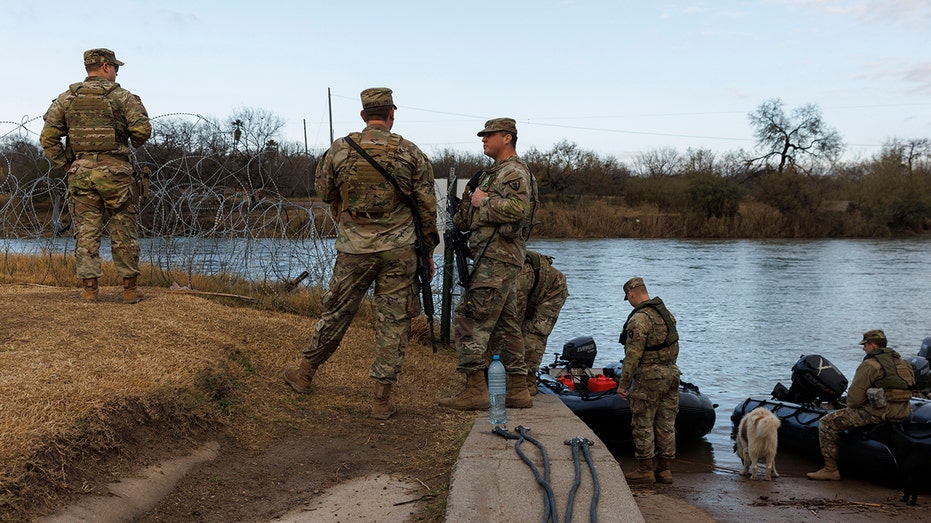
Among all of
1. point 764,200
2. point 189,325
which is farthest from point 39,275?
point 764,200

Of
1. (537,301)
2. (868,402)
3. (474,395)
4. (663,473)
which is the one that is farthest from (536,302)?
(868,402)

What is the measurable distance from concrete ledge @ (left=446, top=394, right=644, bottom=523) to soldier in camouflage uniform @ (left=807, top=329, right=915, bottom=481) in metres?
3.94

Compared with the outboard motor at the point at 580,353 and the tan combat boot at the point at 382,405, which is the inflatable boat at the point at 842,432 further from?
the tan combat boot at the point at 382,405

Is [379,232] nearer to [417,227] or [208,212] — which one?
[417,227]

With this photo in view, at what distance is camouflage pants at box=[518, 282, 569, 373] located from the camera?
7520 millimetres

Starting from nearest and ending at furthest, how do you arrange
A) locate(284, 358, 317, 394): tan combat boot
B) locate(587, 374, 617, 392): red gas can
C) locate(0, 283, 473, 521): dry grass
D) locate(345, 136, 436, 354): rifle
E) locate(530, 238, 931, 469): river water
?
1. locate(0, 283, 473, 521): dry grass
2. locate(345, 136, 436, 354): rifle
3. locate(284, 358, 317, 394): tan combat boot
4. locate(587, 374, 617, 392): red gas can
5. locate(530, 238, 931, 469): river water

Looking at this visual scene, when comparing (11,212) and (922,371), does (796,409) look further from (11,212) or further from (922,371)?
(11,212)

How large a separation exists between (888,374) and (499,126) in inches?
178

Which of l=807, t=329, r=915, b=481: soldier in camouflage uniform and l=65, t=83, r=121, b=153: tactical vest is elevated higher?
l=65, t=83, r=121, b=153: tactical vest

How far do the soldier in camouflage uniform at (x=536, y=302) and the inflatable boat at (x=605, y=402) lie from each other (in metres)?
1.72

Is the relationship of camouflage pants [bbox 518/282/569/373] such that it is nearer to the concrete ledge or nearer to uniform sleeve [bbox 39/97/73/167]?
the concrete ledge

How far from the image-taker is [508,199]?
602cm

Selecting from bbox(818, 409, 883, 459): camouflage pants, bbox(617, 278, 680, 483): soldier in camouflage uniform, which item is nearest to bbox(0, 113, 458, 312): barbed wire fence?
bbox(617, 278, 680, 483): soldier in camouflage uniform

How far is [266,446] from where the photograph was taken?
5.49 m
